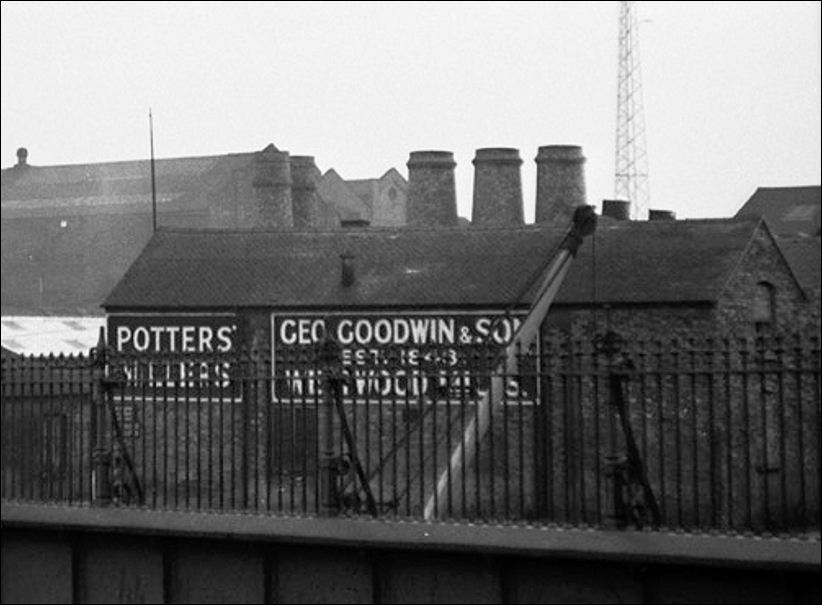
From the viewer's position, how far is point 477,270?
108 ft

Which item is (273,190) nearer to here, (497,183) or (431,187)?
(431,187)

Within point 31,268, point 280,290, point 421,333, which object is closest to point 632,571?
point 421,333

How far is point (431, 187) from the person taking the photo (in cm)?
4597

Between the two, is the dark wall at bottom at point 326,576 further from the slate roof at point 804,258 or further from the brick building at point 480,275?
the slate roof at point 804,258

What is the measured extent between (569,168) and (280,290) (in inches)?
558

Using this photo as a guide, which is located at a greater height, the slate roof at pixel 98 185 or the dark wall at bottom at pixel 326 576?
the slate roof at pixel 98 185

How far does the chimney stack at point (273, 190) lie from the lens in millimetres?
46344

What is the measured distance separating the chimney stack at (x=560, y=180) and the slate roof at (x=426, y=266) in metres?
9.71

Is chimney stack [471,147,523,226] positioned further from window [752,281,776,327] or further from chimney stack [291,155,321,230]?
window [752,281,776,327]

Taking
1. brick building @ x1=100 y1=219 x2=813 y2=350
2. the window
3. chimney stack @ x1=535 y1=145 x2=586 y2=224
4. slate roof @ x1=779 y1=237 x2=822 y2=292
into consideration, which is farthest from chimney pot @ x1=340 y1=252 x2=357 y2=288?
chimney stack @ x1=535 y1=145 x2=586 y2=224

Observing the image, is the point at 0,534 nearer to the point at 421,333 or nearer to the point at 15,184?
the point at 421,333

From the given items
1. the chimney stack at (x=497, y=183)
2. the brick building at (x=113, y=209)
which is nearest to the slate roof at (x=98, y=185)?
the brick building at (x=113, y=209)

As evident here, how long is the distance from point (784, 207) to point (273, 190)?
52.6 feet

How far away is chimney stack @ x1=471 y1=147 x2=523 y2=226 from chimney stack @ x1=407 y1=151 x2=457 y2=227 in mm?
810
